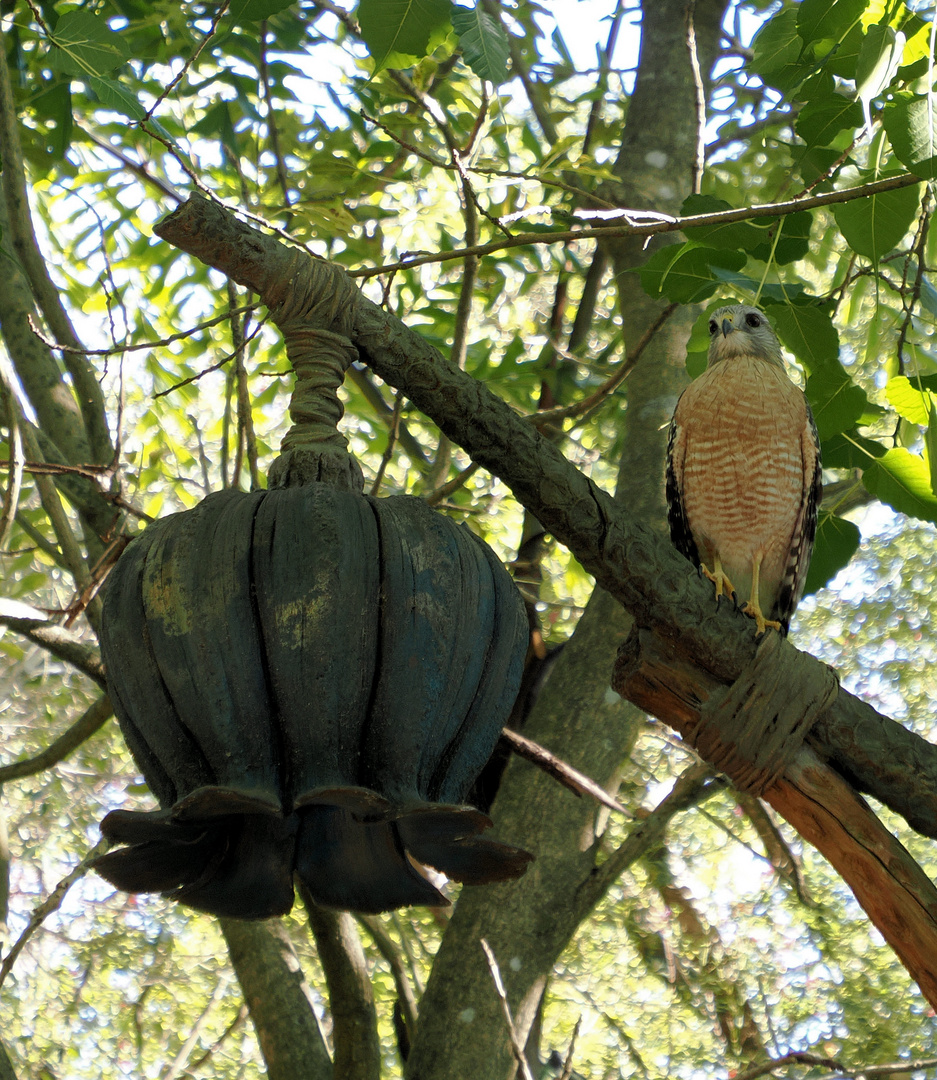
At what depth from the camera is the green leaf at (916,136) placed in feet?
4.64

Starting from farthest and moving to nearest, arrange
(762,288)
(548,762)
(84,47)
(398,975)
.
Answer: (398,975), (548,762), (762,288), (84,47)

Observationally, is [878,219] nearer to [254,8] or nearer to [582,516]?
[582,516]

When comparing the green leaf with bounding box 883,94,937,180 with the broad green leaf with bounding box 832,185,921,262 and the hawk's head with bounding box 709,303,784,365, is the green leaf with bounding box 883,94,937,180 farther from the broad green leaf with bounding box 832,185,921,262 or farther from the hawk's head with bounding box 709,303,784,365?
the hawk's head with bounding box 709,303,784,365

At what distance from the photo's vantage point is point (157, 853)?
41.8 inches

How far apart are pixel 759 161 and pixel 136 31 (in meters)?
2.61

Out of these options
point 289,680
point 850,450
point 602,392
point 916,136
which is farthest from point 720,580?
point 289,680

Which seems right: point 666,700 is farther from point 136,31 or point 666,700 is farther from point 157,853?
point 136,31

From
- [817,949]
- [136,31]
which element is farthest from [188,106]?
[817,949]

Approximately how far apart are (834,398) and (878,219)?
1.00ft

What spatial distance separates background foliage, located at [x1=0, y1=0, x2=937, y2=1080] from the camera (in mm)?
1809

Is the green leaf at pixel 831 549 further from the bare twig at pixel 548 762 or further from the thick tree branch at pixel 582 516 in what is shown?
the bare twig at pixel 548 762

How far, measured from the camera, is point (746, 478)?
8.06 feet

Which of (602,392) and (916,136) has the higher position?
(602,392)

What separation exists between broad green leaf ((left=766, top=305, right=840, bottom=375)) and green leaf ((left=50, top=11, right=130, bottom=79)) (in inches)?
46.0
